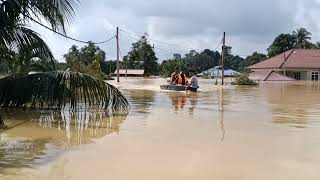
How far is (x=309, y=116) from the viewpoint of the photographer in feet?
52.4

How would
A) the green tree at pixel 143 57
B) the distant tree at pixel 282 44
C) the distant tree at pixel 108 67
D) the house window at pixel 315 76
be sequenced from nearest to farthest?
the house window at pixel 315 76 < the distant tree at pixel 108 67 < the distant tree at pixel 282 44 < the green tree at pixel 143 57

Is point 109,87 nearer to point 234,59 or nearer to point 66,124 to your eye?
point 66,124

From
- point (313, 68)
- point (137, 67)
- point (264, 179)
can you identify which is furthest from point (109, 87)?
A: point (137, 67)

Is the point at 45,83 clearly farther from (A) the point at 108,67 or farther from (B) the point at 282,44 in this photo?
(B) the point at 282,44

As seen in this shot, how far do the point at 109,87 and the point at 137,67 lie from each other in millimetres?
78605

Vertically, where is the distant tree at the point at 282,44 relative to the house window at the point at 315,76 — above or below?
above

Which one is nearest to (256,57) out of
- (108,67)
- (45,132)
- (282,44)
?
(282,44)

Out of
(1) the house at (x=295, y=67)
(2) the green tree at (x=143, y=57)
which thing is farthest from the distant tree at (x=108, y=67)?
(1) the house at (x=295, y=67)

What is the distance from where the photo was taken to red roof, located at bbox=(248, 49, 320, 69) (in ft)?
222

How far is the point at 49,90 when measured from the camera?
1471 centimetres

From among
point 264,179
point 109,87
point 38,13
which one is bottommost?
point 264,179

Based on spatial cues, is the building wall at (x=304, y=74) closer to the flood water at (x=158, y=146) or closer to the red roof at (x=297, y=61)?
the red roof at (x=297, y=61)

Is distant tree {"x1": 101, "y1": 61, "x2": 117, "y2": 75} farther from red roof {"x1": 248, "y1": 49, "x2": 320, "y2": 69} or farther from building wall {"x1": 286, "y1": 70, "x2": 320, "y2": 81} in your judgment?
building wall {"x1": 286, "y1": 70, "x2": 320, "y2": 81}

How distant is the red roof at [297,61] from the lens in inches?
2670
